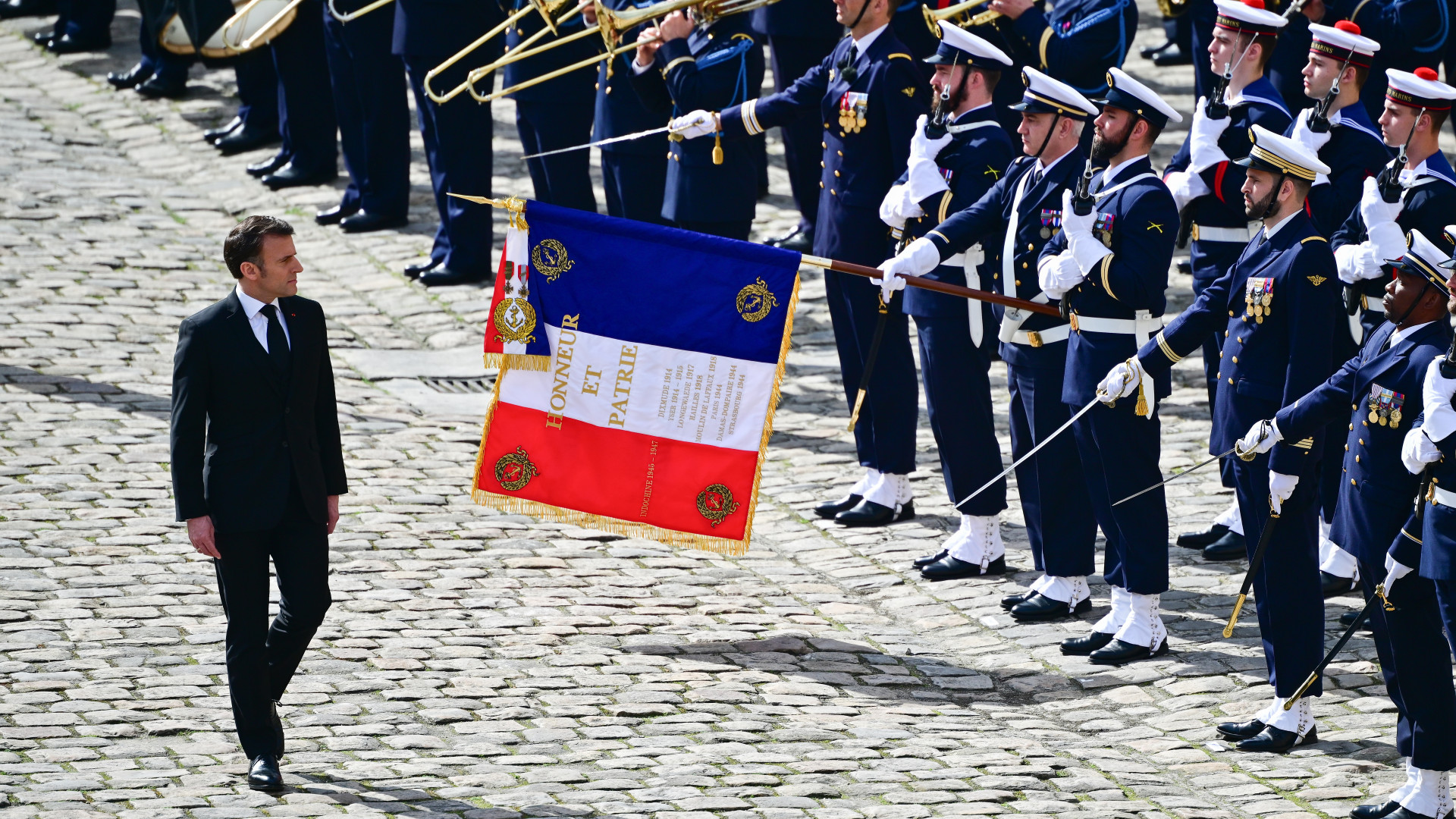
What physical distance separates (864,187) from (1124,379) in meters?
2.20

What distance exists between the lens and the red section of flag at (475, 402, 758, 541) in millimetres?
8344

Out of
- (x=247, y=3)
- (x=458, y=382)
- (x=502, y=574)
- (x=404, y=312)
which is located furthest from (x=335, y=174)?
(x=502, y=574)

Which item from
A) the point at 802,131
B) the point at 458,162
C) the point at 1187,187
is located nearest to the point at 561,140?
the point at 458,162

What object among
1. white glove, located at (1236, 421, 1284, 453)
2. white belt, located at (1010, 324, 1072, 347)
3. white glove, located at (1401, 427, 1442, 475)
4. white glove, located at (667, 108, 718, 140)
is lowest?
white glove, located at (1236, 421, 1284, 453)

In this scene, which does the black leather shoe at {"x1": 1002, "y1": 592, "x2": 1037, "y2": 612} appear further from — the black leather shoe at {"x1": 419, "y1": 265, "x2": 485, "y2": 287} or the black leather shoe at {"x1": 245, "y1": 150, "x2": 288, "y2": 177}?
the black leather shoe at {"x1": 245, "y1": 150, "x2": 288, "y2": 177}

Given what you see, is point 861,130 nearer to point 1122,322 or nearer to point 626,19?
point 626,19

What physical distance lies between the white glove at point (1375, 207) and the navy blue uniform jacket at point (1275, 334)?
0.40 meters

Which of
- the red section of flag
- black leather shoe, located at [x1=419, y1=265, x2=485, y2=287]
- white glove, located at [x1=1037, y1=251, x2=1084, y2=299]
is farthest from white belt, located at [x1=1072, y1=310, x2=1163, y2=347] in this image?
black leather shoe, located at [x1=419, y1=265, x2=485, y2=287]

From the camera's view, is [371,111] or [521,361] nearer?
[521,361]

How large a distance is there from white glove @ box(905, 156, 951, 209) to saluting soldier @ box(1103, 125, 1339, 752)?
1.72 metres

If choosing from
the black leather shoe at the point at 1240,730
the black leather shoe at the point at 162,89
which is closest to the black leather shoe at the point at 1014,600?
the black leather shoe at the point at 1240,730

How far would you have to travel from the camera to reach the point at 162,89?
16.6m

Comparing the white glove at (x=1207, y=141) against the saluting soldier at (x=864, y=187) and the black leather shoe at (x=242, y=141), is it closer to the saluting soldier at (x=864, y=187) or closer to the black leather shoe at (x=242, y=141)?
the saluting soldier at (x=864, y=187)

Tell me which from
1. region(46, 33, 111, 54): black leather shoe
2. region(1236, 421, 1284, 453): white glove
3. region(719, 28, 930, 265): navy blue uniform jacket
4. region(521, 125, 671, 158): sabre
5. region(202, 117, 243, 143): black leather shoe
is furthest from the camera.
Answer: region(46, 33, 111, 54): black leather shoe
